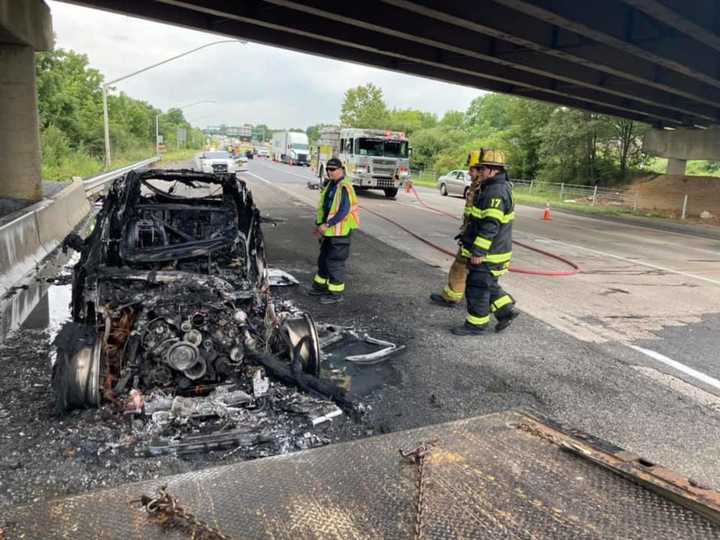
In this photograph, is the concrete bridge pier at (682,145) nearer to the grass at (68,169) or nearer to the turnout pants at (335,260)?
the turnout pants at (335,260)

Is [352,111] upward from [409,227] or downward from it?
upward

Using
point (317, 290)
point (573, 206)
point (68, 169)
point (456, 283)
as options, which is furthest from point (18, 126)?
point (573, 206)

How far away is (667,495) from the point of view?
6.99ft

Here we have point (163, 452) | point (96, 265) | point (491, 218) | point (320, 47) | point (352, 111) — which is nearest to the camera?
point (163, 452)

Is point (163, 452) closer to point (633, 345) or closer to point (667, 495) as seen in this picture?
point (667, 495)

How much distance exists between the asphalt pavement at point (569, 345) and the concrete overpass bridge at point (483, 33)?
4389 millimetres

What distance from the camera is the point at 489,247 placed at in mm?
5848

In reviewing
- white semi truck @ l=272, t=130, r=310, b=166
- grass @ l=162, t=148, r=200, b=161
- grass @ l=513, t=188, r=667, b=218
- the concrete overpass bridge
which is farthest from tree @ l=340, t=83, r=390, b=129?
the concrete overpass bridge

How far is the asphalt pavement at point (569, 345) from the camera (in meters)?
4.09

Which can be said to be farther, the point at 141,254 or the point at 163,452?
the point at 141,254

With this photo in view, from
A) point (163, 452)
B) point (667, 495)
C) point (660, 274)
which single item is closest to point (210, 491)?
point (163, 452)

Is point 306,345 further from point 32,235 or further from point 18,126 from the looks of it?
point 18,126

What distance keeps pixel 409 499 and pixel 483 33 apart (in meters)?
10.9

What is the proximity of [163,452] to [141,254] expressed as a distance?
1.81 m
